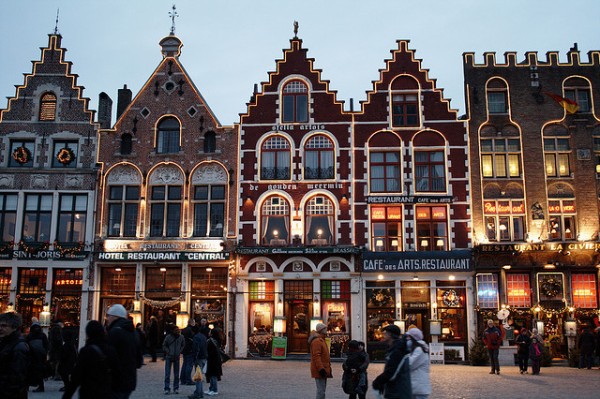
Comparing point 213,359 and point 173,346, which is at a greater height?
point 173,346

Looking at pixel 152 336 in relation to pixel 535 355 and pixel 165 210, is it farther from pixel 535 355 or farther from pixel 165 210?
pixel 535 355

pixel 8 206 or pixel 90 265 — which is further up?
pixel 8 206

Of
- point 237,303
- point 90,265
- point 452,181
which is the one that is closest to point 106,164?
point 90,265

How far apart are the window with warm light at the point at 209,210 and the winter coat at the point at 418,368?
20.6 metres

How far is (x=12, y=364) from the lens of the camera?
278 inches

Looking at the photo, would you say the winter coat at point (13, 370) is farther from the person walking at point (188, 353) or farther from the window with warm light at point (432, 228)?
the window with warm light at point (432, 228)

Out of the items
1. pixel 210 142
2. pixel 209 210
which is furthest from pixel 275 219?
pixel 210 142

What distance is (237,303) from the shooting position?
28.3m

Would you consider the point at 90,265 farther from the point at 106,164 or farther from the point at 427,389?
the point at 427,389

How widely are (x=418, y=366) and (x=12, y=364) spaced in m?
5.21

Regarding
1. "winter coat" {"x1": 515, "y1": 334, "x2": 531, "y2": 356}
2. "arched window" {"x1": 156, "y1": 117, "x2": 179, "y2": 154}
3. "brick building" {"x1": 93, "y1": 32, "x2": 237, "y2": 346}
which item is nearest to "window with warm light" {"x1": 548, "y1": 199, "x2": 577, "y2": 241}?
"winter coat" {"x1": 515, "y1": 334, "x2": 531, "y2": 356}

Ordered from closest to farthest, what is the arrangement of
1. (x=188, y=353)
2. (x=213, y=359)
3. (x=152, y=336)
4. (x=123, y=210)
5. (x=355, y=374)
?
(x=355, y=374) < (x=213, y=359) < (x=188, y=353) < (x=152, y=336) < (x=123, y=210)

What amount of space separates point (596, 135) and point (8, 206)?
88.0 ft

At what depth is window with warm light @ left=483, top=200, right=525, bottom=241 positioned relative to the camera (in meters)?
28.5
